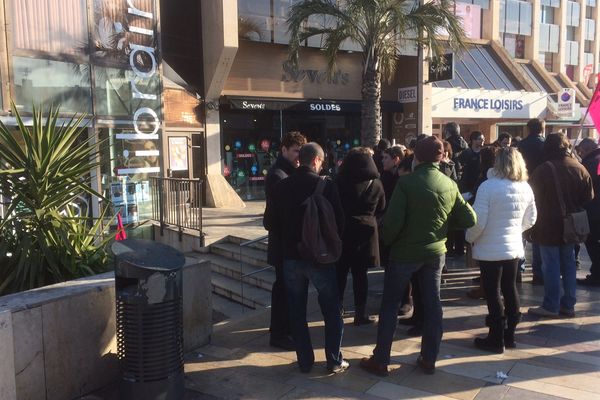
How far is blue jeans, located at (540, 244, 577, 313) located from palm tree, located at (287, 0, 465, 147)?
7449mm

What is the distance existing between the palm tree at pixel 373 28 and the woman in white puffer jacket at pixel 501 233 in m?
8.15

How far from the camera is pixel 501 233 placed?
425cm

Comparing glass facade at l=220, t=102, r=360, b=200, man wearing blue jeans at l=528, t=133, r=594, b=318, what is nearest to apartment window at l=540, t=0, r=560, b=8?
glass facade at l=220, t=102, r=360, b=200

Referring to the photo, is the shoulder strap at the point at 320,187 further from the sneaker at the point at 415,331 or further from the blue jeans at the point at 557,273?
the blue jeans at the point at 557,273

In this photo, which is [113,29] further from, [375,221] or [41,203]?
[375,221]

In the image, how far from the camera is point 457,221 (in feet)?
13.2

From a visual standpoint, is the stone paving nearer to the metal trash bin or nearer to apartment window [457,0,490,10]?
the metal trash bin

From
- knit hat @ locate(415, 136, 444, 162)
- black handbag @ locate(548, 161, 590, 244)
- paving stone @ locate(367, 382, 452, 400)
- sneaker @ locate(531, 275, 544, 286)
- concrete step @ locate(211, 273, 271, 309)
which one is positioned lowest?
concrete step @ locate(211, 273, 271, 309)

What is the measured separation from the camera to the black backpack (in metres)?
3.82

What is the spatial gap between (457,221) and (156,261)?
2.26 meters

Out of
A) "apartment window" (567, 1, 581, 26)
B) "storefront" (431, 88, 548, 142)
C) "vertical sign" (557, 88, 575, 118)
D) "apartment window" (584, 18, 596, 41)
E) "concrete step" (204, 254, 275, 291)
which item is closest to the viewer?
"concrete step" (204, 254, 275, 291)

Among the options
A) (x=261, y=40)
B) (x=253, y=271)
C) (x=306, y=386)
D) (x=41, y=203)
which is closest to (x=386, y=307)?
(x=306, y=386)

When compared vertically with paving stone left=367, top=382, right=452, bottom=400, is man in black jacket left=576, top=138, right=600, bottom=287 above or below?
above

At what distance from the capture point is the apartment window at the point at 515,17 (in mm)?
29631
